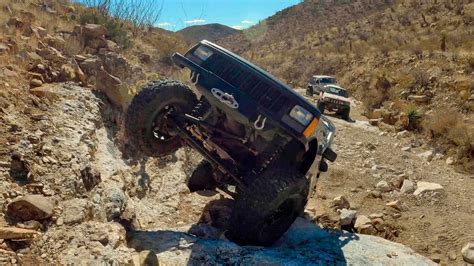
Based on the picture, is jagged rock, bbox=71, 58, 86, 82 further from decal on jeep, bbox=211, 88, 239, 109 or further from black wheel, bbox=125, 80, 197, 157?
decal on jeep, bbox=211, 88, 239, 109

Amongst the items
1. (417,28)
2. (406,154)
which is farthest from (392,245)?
(417,28)

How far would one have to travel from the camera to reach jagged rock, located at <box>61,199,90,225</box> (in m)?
3.08

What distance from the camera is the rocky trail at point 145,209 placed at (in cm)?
290

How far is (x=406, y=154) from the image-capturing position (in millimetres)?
9797

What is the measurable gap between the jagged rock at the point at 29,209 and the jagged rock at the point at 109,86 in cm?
326

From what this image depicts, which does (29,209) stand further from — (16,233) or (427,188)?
(427,188)

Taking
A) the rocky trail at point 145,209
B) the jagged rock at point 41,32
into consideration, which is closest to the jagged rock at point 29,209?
the rocky trail at point 145,209

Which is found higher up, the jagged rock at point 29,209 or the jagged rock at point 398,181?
the jagged rock at point 29,209

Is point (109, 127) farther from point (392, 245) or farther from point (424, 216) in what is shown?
point (424, 216)

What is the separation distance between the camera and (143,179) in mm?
5371

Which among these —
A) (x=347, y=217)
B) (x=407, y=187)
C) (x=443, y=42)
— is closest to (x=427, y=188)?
(x=407, y=187)

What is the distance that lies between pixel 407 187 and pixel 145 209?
4.89 metres

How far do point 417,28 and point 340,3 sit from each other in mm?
26460

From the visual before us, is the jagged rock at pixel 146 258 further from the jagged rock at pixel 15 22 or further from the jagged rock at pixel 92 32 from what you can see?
the jagged rock at pixel 92 32
